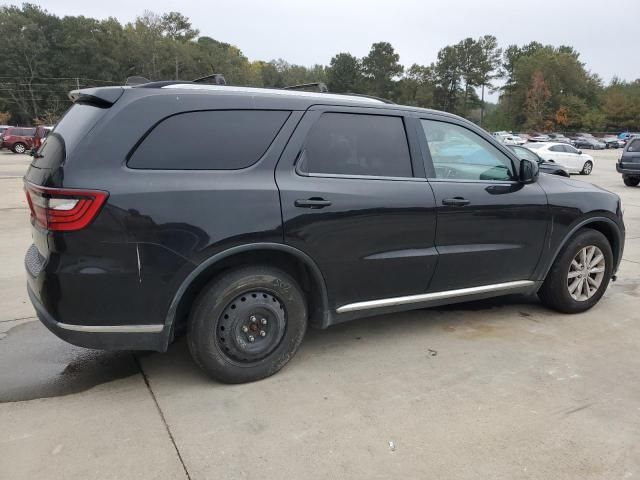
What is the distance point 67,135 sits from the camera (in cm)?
292

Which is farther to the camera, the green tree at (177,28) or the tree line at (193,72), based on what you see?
the green tree at (177,28)

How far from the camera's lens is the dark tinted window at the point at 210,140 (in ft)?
9.41

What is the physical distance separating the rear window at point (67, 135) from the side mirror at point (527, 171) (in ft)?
10.1

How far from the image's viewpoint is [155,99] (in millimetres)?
2908

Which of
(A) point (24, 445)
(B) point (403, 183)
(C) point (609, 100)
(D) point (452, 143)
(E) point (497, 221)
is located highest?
(C) point (609, 100)

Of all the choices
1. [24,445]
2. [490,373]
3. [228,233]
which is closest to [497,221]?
[490,373]

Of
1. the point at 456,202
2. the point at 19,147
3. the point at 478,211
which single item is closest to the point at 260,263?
the point at 456,202

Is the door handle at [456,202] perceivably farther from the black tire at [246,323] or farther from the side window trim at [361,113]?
the black tire at [246,323]

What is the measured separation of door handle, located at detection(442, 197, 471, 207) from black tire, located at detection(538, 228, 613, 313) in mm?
1254

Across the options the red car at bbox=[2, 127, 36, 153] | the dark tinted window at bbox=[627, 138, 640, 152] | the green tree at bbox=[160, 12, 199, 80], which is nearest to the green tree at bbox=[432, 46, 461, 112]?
the green tree at bbox=[160, 12, 199, 80]

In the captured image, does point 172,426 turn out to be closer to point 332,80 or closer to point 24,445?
point 24,445

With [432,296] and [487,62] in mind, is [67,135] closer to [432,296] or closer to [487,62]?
[432,296]

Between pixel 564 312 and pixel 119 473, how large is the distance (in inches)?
153

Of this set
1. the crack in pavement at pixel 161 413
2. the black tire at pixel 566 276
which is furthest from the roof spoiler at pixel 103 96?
the black tire at pixel 566 276
